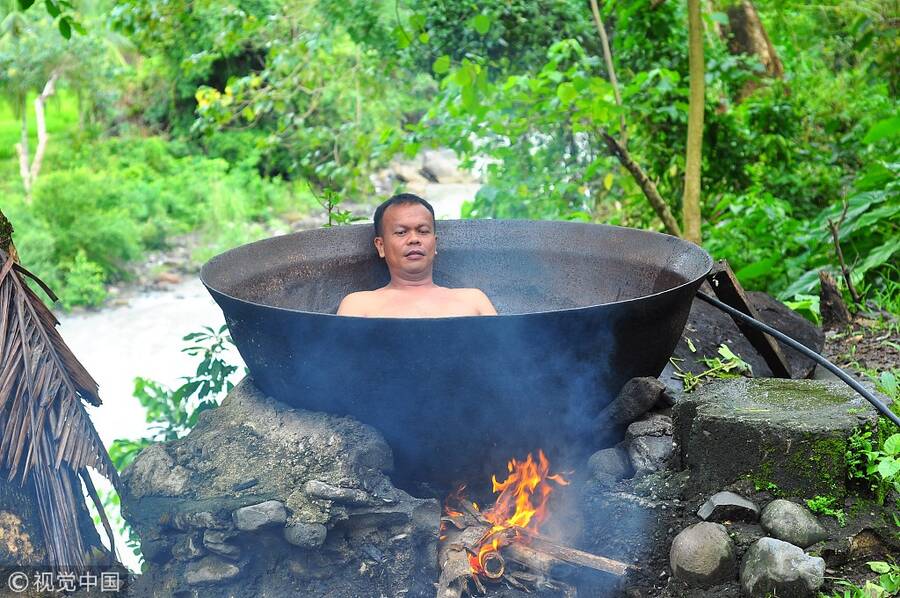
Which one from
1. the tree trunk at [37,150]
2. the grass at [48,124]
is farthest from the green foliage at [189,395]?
the grass at [48,124]

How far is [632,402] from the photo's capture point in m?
2.72

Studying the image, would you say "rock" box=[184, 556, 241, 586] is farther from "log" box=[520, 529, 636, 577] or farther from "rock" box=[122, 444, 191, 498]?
"log" box=[520, 529, 636, 577]

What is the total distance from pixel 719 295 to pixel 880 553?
1215 millimetres

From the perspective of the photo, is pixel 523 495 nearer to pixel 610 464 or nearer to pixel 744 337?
pixel 610 464

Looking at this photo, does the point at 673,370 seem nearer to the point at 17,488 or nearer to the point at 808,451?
the point at 808,451

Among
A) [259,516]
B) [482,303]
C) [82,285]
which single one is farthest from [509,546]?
[82,285]

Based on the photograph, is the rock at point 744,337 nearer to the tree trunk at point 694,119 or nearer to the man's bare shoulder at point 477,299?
the man's bare shoulder at point 477,299

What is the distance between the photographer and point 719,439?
8.04 feet

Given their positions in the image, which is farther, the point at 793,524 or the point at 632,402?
the point at 632,402

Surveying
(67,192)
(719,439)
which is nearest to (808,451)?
(719,439)

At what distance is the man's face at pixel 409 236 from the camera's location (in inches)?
130

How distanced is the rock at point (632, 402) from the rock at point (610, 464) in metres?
0.10

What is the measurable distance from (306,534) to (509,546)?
63cm

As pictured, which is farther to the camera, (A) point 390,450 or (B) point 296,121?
(B) point 296,121
